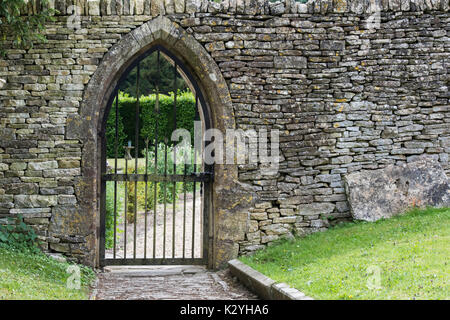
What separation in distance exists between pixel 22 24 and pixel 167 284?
146 inches

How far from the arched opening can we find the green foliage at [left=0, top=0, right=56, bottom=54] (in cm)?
120

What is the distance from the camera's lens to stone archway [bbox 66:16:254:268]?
695cm

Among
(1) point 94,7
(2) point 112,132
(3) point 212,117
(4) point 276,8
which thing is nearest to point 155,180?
(3) point 212,117

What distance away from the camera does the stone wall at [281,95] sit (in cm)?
693

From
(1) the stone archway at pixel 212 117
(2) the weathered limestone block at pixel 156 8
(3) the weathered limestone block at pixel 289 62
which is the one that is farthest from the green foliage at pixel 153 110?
(3) the weathered limestone block at pixel 289 62

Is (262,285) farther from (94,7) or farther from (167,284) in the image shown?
(94,7)

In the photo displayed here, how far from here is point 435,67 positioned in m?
7.61

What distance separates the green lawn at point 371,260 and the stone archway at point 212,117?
0.58m

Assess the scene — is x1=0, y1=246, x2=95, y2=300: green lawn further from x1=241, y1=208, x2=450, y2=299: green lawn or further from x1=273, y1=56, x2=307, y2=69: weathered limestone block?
x1=273, y1=56, x2=307, y2=69: weathered limestone block

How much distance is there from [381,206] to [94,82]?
4.27 meters

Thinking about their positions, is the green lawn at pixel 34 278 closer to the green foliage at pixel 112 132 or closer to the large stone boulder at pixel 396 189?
the large stone boulder at pixel 396 189

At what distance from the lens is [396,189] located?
7555mm
